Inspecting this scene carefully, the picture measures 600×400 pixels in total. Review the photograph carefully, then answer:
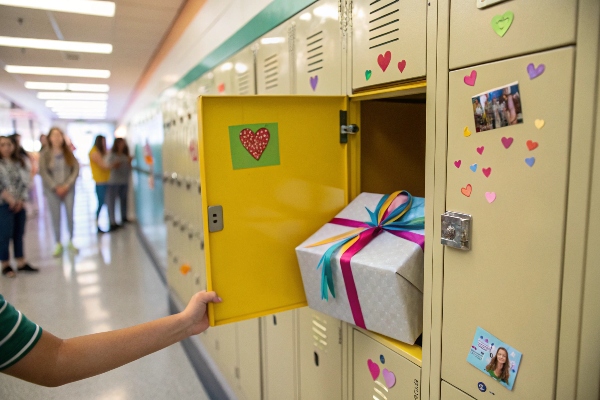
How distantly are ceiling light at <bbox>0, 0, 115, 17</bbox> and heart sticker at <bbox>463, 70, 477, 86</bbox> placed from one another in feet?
13.0

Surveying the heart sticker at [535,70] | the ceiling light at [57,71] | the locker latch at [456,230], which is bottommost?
the locker latch at [456,230]

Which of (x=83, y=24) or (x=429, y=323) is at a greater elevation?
(x=83, y=24)

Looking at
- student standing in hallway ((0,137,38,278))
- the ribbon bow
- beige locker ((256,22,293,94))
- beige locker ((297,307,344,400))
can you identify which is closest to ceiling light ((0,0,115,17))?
student standing in hallway ((0,137,38,278))

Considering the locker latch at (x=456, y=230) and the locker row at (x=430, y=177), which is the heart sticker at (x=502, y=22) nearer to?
the locker row at (x=430, y=177)

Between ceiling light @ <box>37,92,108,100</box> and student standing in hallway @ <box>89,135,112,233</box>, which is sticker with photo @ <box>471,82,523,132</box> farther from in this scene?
ceiling light @ <box>37,92,108,100</box>

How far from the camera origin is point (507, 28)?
2.83 feet

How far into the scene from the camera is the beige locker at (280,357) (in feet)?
6.32

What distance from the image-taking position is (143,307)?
422 cm

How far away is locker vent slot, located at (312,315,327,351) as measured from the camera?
64.6 inches

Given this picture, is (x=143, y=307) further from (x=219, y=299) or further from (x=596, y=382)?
(x=596, y=382)

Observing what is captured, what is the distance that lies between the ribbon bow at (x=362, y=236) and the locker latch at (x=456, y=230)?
4.8 inches

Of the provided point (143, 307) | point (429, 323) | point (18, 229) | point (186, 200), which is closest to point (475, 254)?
point (429, 323)


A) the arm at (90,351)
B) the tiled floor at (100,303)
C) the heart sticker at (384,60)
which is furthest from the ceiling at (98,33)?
the arm at (90,351)

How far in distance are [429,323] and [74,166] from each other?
605 centimetres
